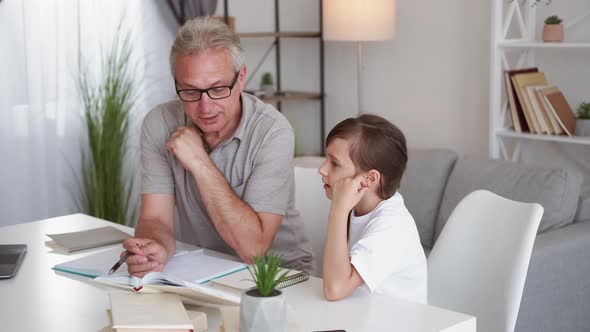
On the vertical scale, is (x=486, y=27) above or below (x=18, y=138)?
above

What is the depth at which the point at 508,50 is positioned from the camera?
3951 mm

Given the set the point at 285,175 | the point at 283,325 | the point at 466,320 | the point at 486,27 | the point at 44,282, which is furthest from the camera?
the point at 486,27

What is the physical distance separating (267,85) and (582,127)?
1993 millimetres

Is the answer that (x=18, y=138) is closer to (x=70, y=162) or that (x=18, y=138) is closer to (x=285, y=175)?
(x=70, y=162)

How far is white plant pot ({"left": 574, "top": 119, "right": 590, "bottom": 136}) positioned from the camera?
11.3ft

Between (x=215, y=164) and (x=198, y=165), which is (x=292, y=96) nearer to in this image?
(x=215, y=164)

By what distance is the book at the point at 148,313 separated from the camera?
1.47m

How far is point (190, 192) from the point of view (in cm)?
238

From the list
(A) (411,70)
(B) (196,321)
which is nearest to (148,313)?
(B) (196,321)

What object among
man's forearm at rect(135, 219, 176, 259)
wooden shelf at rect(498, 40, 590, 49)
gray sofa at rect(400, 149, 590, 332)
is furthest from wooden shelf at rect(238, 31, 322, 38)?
man's forearm at rect(135, 219, 176, 259)

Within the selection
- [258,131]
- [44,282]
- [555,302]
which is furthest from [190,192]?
[555,302]

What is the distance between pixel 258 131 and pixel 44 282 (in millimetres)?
730

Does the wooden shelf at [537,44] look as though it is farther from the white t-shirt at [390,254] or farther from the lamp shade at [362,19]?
the white t-shirt at [390,254]

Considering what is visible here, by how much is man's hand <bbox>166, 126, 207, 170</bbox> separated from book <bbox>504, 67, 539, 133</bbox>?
1908mm
